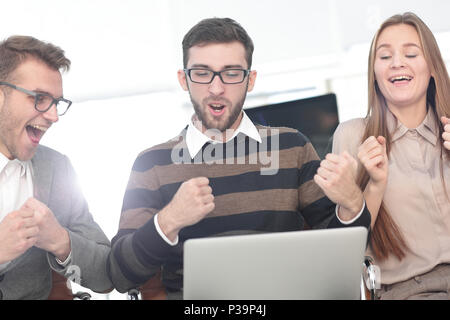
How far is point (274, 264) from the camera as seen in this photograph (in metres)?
1.05

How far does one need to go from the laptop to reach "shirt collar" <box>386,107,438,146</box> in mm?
790

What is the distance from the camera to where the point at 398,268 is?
165 centimetres

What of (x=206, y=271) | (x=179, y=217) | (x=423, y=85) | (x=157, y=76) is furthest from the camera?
(x=157, y=76)

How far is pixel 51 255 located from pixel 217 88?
748 mm

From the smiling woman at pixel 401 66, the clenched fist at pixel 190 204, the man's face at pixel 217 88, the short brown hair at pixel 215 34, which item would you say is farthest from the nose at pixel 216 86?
the smiling woman at pixel 401 66

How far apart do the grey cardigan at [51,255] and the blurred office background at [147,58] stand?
5.09ft

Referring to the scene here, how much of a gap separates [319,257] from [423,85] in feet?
3.19

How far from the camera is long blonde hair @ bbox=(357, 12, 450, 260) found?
64.7 inches

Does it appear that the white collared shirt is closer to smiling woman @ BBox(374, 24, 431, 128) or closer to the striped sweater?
the striped sweater

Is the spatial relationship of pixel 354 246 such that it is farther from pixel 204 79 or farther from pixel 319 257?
pixel 204 79

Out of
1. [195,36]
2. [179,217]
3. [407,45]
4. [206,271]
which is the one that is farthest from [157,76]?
[206,271]

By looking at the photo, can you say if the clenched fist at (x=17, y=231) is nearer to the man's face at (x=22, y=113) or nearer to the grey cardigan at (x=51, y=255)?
the grey cardigan at (x=51, y=255)

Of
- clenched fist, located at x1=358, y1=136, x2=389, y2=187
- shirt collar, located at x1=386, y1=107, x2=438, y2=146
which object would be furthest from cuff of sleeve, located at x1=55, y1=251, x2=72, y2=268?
shirt collar, located at x1=386, y1=107, x2=438, y2=146

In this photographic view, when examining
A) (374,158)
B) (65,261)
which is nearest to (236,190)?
(374,158)
